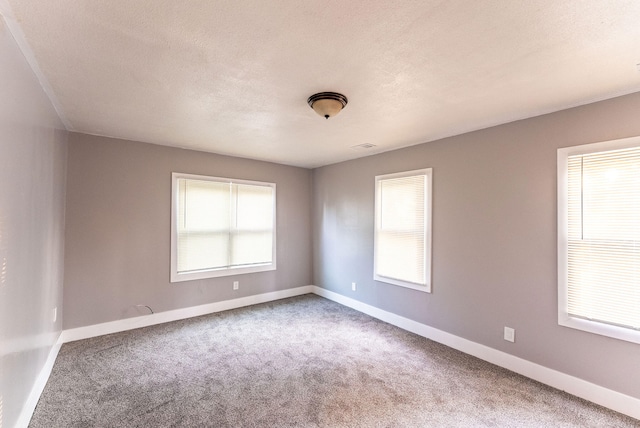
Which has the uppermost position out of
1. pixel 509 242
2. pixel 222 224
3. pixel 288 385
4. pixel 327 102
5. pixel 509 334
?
pixel 327 102

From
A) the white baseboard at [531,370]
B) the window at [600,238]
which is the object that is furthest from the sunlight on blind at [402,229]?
the window at [600,238]

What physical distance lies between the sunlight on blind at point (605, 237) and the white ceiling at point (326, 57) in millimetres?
588

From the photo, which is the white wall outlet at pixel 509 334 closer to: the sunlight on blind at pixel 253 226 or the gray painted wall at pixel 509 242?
the gray painted wall at pixel 509 242

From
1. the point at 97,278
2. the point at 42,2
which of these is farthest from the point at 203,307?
the point at 42,2

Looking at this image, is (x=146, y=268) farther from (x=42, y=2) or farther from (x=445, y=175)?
(x=445, y=175)

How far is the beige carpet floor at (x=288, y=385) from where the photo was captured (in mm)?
2062

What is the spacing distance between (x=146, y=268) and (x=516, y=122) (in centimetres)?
461

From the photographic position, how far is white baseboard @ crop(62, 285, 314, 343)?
11.0ft

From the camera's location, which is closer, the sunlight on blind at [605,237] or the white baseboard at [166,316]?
the sunlight on blind at [605,237]

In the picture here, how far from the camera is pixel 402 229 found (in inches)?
153

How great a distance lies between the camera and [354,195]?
4.59m

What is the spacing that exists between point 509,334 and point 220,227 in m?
3.88

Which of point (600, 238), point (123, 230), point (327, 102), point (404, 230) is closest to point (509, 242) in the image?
point (600, 238)

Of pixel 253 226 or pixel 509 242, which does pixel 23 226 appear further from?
pixel 509 242
